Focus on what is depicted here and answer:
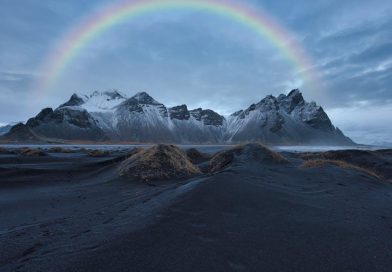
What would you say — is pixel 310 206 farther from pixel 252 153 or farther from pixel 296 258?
pixel 252 153

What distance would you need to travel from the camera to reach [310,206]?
7.18 m

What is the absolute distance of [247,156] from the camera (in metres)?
17.3

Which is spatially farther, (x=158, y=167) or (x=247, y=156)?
(x=247, y=156)

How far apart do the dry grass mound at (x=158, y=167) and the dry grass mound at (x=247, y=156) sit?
2.44m

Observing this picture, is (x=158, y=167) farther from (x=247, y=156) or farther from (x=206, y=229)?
(x=206, y=229)

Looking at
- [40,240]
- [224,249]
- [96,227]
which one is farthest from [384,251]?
[40,240]

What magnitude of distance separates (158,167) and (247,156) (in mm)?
6290

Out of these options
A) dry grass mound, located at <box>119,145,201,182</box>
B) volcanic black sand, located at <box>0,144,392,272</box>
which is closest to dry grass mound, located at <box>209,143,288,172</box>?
dry grass mound, located at <box>119,145,201,182</box>

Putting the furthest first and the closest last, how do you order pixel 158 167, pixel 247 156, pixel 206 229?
pixel 247 156, pixel 158 167, pixel 206 229

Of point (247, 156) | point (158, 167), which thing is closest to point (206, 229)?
point (158, 167)

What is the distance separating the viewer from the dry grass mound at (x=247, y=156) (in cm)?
1648

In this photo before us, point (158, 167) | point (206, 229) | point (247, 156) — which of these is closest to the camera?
point (206, 229)

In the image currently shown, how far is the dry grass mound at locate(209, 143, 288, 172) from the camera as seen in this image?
1648 centimetres

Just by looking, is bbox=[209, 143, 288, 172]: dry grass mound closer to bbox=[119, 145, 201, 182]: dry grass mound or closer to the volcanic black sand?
bbox=[119, 145, 201, 182]: dry grass mound
